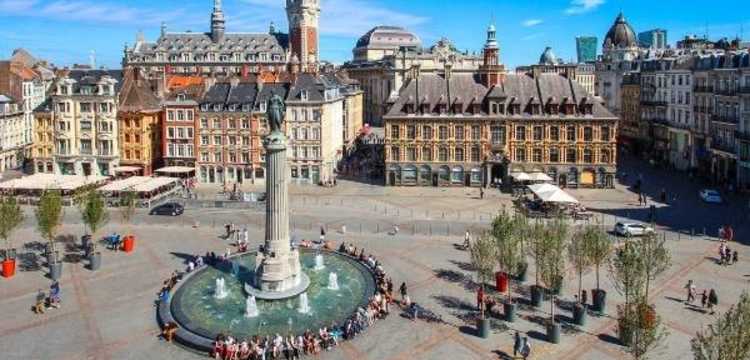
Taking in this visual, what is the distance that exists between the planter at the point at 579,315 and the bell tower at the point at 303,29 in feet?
435

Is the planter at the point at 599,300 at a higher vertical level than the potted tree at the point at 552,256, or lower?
lower

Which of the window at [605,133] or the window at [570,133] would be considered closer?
the window at [605,133]

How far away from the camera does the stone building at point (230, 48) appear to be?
163 metres

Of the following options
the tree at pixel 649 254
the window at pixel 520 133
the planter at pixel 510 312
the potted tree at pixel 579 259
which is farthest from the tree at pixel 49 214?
the window at pixel 520 133

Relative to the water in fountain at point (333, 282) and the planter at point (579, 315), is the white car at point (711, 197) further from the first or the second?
the water in fountain at point (333, 282)

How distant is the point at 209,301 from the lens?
4097 cm

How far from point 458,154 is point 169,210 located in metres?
37.7

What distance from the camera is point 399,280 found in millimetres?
45094

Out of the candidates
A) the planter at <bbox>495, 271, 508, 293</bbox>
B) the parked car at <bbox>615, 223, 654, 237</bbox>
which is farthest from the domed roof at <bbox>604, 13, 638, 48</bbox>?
the planter at <bbox>495, 271, 508, 293</bbox>

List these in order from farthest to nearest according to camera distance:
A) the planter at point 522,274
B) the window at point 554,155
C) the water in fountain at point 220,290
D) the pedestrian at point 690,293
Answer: the window at point 554,155 → the planter at point 522,274 → the water in fountain at point 220,290 → the pedestrian at point 690,293

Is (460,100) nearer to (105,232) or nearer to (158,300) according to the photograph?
(105,232)

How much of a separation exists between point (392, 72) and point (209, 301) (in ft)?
424

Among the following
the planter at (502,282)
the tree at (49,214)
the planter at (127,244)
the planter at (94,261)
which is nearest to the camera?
the planter at (502,282)

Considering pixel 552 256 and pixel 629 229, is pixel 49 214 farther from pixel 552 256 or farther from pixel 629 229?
pixel 629 229
